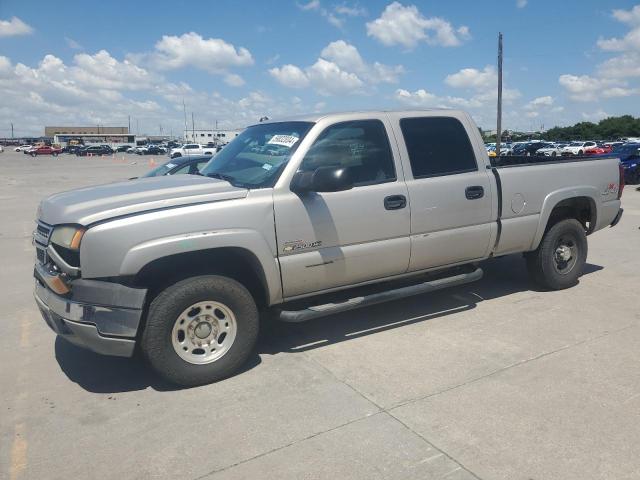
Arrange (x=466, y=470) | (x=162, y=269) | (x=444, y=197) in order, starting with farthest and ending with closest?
(x=444, y=197)
(x=162, y=269)
(x=466, y=470)

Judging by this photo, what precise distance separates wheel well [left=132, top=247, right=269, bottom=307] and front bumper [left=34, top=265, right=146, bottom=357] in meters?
0.16

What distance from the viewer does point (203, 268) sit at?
4055mm

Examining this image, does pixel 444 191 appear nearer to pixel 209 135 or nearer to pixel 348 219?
pixel 348 219

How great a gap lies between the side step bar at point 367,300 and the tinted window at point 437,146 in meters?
0.99

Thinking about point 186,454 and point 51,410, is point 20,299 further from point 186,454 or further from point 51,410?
point 186,454

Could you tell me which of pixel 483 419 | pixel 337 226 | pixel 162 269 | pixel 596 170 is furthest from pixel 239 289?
pixel 596 170

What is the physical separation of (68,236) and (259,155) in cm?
170

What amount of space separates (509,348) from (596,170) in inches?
110

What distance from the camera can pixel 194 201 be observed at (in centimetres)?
389

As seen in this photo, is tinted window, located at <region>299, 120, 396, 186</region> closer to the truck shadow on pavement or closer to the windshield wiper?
the windshield wiper

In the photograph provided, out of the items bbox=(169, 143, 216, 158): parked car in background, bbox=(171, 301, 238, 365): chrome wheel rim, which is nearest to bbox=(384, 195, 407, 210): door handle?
bbox=(171, 301, 238, 365): chrome wheel rim

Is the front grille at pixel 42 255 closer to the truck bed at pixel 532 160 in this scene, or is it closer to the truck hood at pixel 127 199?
the truck hood at pixel 127 199

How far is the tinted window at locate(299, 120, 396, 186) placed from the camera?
443cm

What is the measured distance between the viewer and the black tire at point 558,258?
5914 mm
